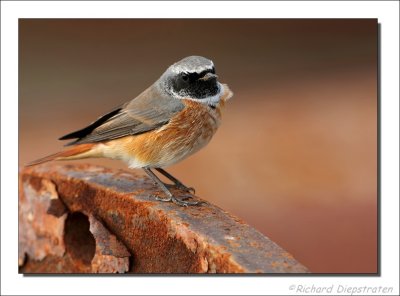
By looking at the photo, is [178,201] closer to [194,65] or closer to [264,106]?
[194,65]

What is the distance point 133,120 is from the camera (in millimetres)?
2398

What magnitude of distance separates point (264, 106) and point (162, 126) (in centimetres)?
169

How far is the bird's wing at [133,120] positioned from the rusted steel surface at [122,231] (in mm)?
130

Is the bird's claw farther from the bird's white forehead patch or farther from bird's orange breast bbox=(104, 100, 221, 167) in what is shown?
the bird's white forehead patch

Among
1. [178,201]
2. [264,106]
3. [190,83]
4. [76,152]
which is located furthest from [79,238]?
[264,106]

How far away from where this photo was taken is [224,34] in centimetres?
340

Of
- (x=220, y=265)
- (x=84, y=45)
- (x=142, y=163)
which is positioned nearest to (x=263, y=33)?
(x=84, y=45)

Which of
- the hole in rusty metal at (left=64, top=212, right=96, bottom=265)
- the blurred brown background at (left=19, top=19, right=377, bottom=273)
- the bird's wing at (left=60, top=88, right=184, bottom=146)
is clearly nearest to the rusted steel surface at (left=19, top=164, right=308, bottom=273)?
the hole in rusty metal at (left=64, top=212, right=96, bottom=265)

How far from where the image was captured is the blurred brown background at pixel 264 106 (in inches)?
120

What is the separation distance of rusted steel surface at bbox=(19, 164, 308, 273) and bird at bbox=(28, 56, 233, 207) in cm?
9

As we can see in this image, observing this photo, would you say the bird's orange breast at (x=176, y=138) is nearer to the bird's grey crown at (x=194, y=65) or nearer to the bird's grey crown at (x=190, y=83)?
the bird's grey crown at (x=190, y=83)

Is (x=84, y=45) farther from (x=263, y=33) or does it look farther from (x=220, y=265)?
(x=220, y=265)

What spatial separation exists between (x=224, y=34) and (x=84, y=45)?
81cm

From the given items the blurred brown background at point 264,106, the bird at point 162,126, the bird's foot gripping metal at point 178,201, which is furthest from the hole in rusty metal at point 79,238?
the blurred brown background at point 264,106
